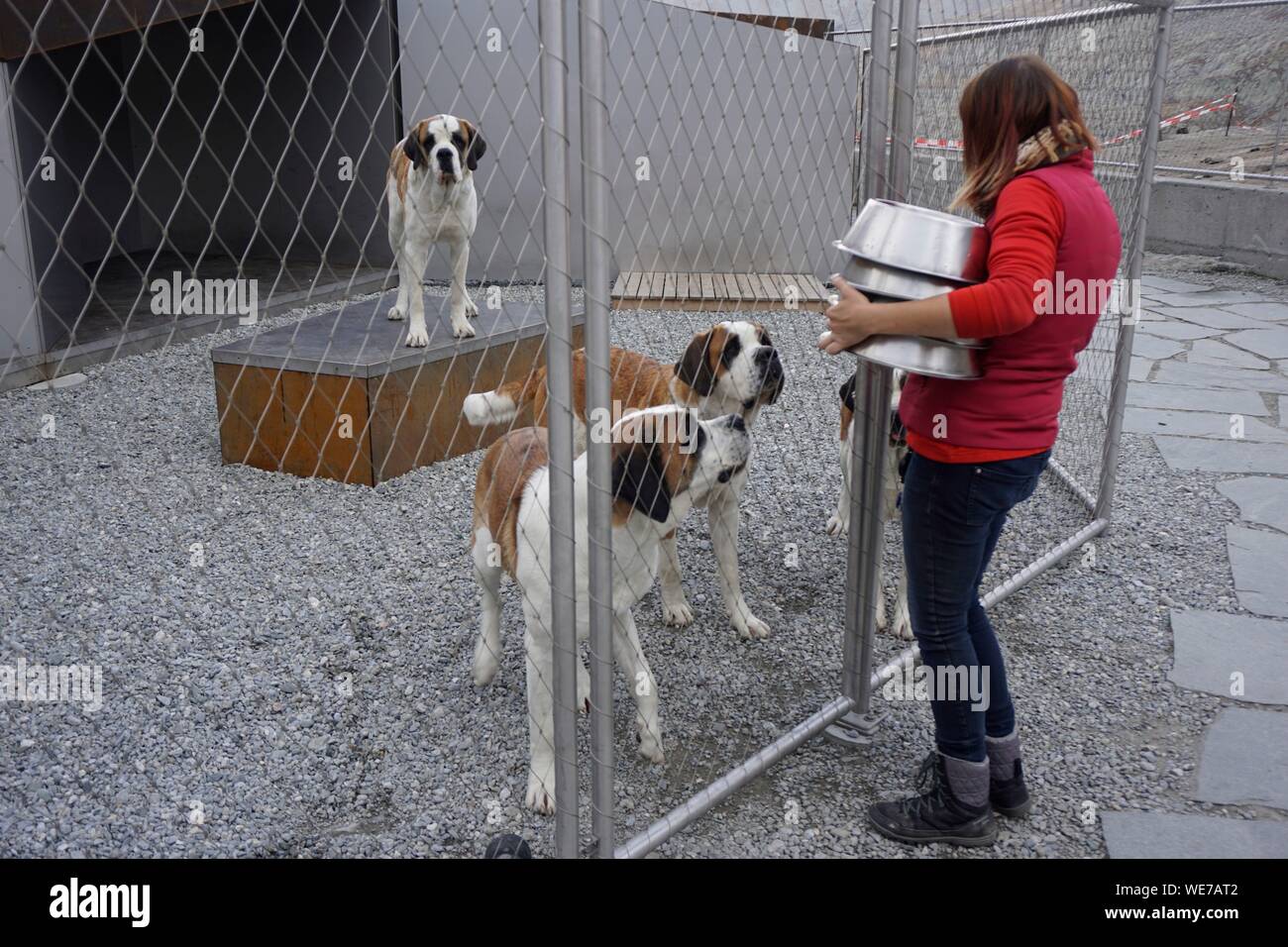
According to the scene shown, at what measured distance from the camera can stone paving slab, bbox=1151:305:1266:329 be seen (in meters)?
8.56

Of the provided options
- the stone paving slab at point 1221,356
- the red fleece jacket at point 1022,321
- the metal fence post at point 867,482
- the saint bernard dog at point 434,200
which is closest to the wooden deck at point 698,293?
the saint bernard dog at point 434,200

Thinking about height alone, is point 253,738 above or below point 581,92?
below

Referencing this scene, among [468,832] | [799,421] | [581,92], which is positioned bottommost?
[468,832]

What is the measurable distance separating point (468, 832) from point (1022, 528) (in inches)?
123

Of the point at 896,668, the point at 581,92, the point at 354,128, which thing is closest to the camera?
the point at 581,92

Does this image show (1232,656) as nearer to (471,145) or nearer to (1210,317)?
(471,145)

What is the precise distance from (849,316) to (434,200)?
11.3 feet

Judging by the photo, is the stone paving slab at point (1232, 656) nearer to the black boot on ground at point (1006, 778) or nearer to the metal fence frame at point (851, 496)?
the metal fence frame at point (851, 496)

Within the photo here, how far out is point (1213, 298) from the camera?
380 inches

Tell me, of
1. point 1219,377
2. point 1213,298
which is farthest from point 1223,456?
point 1213,298

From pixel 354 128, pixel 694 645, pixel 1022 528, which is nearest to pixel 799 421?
pixel 1022 528

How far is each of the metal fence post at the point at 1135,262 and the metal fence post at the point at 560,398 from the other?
321 centimetres
